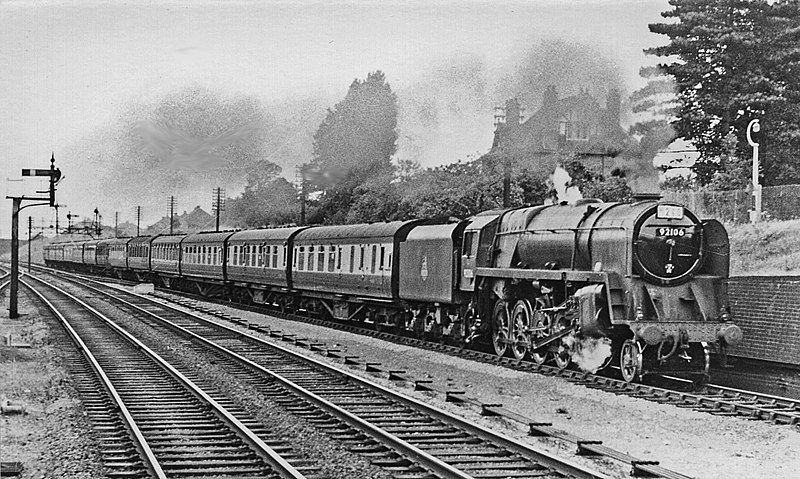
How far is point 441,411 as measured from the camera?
12.2m

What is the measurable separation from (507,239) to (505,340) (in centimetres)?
208

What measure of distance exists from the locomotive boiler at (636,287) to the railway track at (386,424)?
13.0 feet

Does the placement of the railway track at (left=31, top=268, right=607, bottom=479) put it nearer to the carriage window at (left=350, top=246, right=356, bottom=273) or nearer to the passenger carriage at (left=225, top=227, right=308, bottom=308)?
the carriage window at (left=350, top=246, right=356, bottom=273)

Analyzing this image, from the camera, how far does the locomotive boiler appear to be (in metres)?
15.7

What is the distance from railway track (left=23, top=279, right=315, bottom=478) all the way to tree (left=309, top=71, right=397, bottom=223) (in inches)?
419

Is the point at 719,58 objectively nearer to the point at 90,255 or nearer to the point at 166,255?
the point at 166,255

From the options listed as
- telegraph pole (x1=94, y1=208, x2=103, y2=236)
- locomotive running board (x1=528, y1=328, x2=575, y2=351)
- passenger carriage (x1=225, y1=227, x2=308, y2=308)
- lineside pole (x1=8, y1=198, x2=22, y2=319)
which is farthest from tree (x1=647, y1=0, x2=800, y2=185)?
telegraph pole (x1=94, y1=208, x2=103, y2=236)

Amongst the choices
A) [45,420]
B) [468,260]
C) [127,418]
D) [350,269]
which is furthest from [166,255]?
[127,418]

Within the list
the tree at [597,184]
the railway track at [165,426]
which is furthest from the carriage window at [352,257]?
the railway track at [165,426]

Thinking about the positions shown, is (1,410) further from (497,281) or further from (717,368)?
(717,368)

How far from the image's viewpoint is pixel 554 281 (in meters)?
17.6

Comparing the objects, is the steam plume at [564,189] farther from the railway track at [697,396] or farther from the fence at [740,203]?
the fence at [740,203]

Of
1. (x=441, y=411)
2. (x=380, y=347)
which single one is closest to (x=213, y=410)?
(x=441, y=411)

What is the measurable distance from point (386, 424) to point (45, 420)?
15.0 feet
